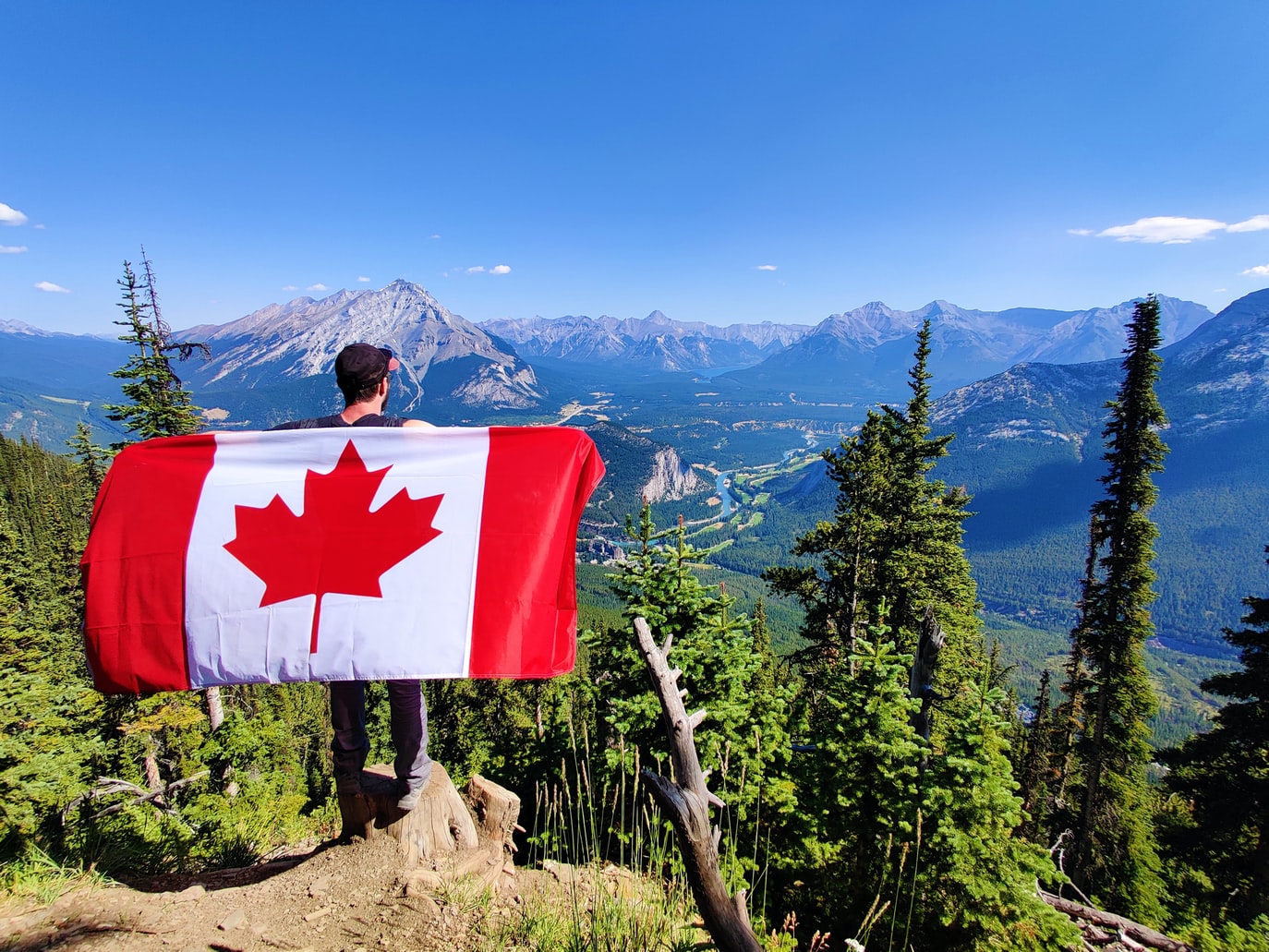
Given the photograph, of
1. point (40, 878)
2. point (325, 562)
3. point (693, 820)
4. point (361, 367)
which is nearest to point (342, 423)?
point (361, 367)

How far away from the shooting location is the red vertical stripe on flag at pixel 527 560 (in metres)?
4.68

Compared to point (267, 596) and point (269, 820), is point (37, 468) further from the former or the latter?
point (267, 596)

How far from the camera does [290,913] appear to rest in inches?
182

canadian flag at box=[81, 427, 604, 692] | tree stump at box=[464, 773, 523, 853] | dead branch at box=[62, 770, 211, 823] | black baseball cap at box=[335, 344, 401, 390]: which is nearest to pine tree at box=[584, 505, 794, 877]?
tree stump at box=[464, 773, 523, 853]

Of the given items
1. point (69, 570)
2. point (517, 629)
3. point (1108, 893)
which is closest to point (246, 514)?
point (517, 629)

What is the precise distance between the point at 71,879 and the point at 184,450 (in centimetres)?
398

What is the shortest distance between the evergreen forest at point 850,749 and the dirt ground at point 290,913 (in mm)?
960

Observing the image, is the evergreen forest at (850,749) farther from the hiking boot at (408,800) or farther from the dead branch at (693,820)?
the hiking boot at (408,800)

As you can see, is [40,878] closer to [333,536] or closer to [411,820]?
[411,820]

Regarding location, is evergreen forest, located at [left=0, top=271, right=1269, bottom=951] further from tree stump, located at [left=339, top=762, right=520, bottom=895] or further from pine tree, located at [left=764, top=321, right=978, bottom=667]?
tree stump, located at [left=339, top=762, right=520, bottom=895]

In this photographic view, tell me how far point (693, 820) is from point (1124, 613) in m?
20.8

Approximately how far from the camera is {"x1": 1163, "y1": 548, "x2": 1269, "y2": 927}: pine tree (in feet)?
45.6

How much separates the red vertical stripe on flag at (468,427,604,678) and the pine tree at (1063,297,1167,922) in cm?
1881

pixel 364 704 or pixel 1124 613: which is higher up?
Answer: pixel 364 704
